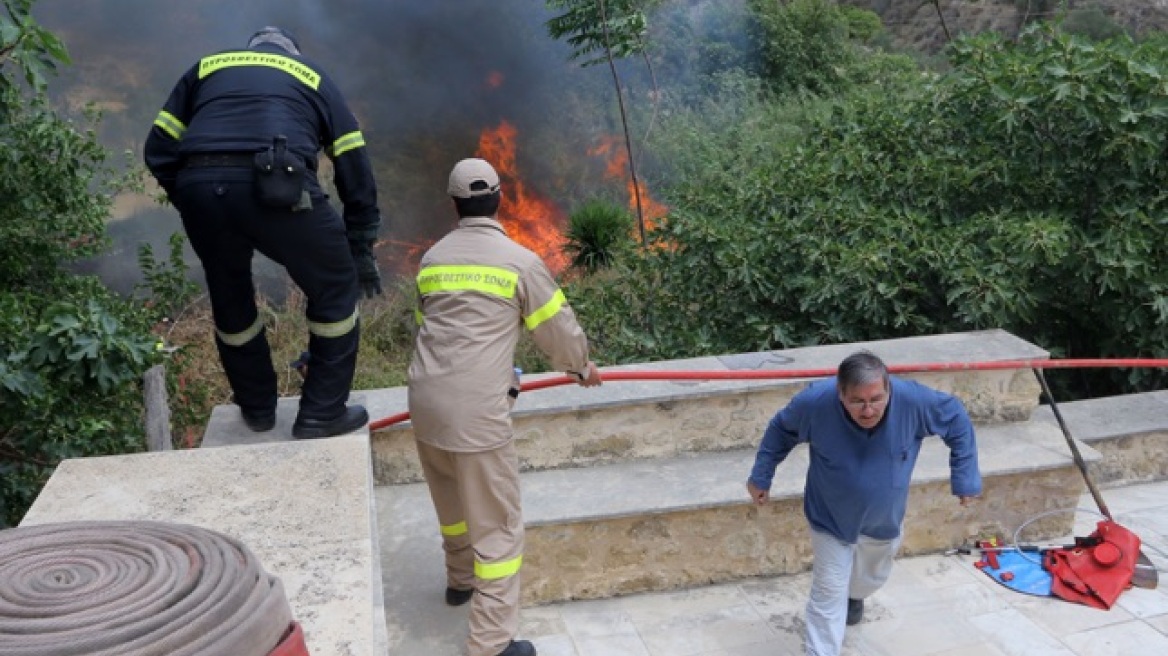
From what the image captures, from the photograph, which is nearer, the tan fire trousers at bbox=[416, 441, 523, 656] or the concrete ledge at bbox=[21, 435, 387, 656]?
the concrete ledge at bbox=[21, 435, 387, 656]

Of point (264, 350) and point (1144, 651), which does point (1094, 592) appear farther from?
point (264, 350)

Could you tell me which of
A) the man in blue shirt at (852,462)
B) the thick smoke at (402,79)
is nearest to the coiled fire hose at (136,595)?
the man in blue shirt at (852,462)

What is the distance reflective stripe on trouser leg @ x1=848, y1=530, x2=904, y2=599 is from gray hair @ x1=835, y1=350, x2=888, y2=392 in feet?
2.47

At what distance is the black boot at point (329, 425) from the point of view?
4625mm

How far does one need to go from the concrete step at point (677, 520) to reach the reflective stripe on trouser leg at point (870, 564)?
1.78 feet

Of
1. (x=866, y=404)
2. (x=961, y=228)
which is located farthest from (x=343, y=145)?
(x=961, y=228)

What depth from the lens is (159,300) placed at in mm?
6758

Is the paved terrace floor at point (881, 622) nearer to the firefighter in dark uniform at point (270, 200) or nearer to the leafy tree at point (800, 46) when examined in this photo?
the firefighter in dark uniform at point (270, 200)

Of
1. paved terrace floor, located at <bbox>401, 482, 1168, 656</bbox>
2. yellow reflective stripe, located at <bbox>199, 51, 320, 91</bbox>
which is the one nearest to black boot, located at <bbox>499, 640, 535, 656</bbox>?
paved terrace floor, located at <bbox>401, 482, 1168, 656</bbox>

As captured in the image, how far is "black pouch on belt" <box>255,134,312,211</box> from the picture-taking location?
411 cm

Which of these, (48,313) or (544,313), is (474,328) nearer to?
(544,313)

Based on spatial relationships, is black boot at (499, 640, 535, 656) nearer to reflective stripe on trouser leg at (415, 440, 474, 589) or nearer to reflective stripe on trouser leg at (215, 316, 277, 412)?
reflective stripe on trouser leg at (415, 440, 474, 589)

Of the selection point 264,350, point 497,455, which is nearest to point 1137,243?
point 497,455

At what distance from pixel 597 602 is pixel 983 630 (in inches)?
63.1
